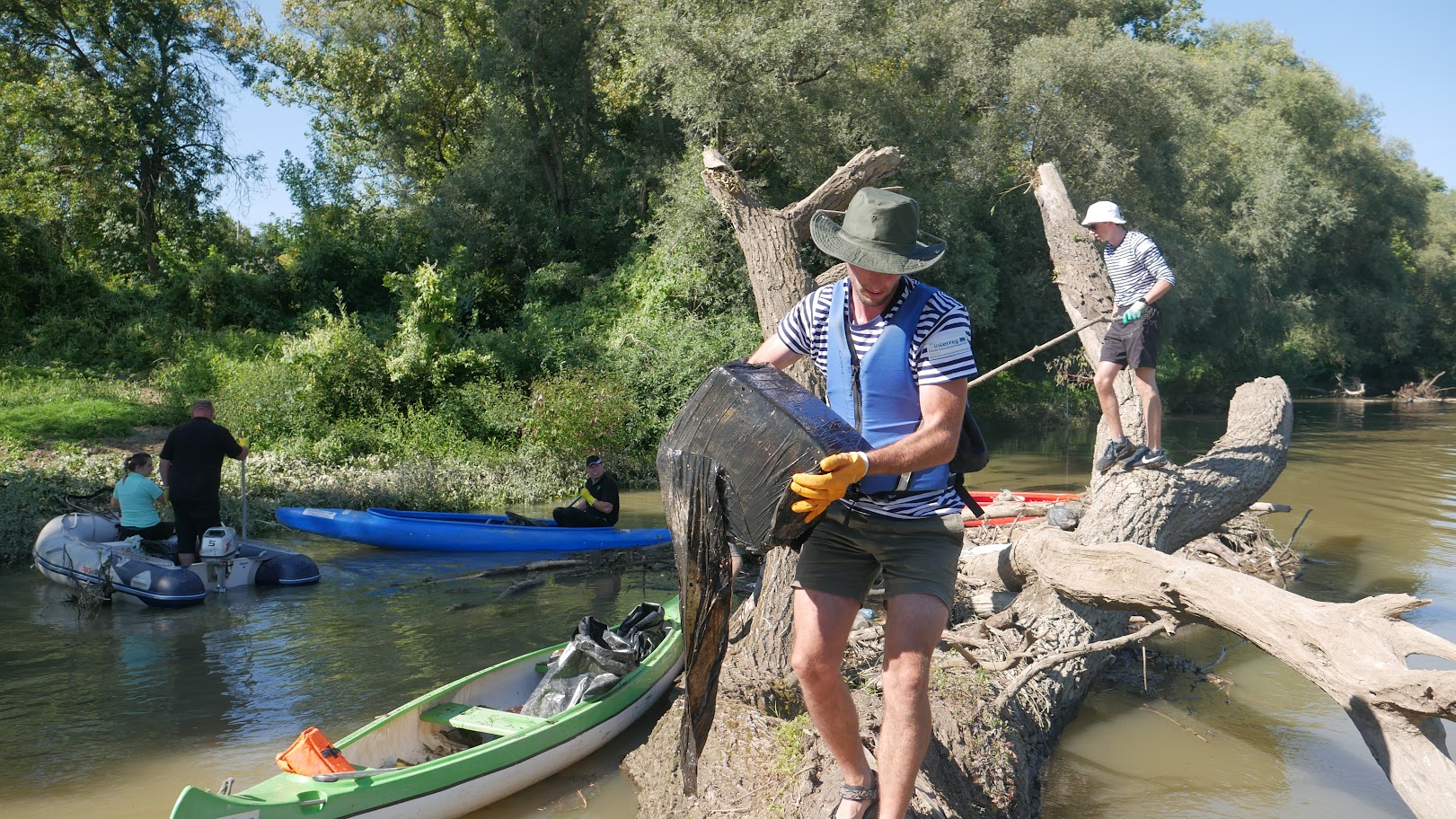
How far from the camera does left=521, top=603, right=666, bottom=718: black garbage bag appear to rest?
→ 565 centimetres

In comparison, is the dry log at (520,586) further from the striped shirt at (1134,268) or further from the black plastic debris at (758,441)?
the black plastic debris at (758,441)

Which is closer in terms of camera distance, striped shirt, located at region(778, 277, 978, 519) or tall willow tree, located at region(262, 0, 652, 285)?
striped shirt, located at region(778, 277, 978, 519)

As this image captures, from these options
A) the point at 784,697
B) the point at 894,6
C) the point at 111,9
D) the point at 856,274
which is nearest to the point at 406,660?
the point at 784,697

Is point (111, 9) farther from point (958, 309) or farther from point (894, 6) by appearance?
point (958, 309)

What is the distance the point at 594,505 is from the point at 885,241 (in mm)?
8545

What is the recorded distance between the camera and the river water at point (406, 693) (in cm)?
530

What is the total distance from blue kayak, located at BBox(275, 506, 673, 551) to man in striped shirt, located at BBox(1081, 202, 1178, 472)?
17.3ft

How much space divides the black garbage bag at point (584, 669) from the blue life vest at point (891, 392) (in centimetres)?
310

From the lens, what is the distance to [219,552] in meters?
9.14

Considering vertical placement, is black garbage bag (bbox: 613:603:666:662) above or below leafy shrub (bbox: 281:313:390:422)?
below

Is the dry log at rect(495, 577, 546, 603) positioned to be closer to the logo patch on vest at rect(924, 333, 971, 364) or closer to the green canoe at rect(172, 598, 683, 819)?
the green canoe at rect(172, 598, 683, 819)

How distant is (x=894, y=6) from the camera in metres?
19.7

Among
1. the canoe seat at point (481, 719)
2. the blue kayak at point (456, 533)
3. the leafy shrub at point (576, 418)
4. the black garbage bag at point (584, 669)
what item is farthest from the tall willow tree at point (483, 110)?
the canoe seat at point (481, 719)

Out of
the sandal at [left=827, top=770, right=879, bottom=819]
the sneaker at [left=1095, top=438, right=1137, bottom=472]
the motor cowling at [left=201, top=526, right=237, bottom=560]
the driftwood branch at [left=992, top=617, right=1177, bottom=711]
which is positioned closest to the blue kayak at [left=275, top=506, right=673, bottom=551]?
the motor cowling at [left=201, top=526, right=237, bottom=560]
